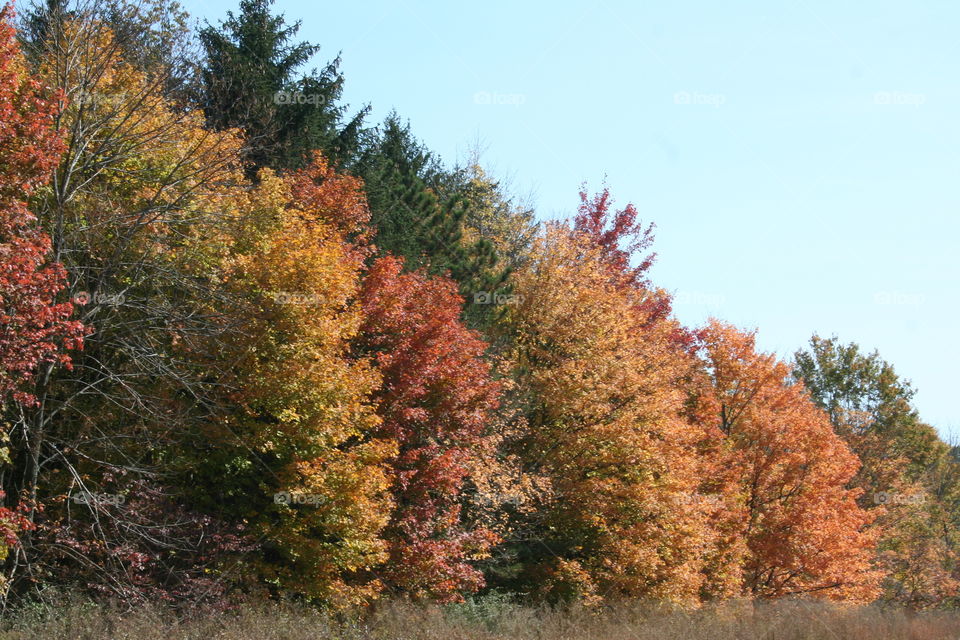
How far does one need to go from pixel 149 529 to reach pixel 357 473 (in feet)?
14.1

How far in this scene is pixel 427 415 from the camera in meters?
23.2

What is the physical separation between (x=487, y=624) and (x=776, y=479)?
21.9 meters

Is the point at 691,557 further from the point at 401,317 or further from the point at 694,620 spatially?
the point at 401,317

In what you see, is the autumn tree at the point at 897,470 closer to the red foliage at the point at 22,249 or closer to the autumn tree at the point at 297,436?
the autumn tree at the point at 297,436

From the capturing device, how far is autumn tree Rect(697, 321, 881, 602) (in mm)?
36125

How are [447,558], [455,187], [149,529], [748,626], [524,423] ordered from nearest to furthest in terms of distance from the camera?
[149,529] → [748,626] → [447,558] → [524,423] → [455,187]

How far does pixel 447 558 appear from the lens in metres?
22.2

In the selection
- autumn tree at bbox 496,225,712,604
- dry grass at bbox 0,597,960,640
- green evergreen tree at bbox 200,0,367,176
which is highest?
green evergreen tree at bbox 200,0,367,176

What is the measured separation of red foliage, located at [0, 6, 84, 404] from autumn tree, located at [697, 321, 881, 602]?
27.7 m

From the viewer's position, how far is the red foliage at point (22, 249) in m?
13.0

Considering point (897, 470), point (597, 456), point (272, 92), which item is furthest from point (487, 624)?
point (897, 470)

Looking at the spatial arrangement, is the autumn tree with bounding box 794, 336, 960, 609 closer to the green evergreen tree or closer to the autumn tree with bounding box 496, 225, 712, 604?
the autumn tree with bounding box 496, 225, 712, 604

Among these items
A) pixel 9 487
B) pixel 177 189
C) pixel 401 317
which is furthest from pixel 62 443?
pixel 401 317

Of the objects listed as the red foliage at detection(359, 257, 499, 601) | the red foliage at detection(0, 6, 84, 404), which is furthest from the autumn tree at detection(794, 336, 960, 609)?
the red foliage at detection(0, 6, 84, 404)
